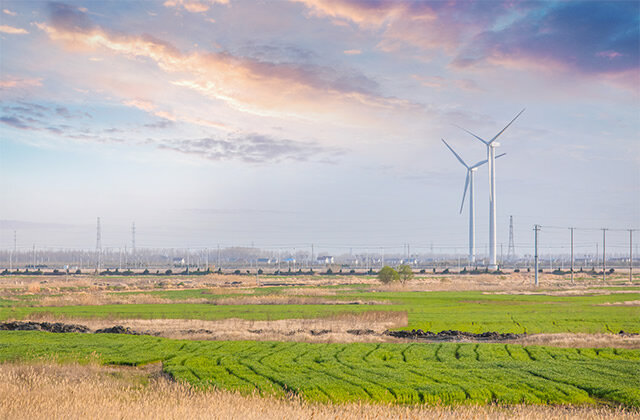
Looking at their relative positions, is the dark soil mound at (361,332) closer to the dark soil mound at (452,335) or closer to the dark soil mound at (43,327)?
the dark soil mound at (452,335)

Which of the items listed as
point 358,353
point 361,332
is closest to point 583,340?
point 361,332

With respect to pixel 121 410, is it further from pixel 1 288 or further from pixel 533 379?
pixel 1 288

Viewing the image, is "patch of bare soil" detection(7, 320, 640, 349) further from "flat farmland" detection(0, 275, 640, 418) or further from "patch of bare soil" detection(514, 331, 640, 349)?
"flat farmland" detection(0, 275, 640, 418)

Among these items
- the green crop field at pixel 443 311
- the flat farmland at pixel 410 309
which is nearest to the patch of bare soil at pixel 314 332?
the flat farmland at pixel 410 309

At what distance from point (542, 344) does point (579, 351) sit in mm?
3553

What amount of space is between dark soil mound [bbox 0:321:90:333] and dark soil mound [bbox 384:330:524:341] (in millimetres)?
20596

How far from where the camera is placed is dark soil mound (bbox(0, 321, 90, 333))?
38688mm

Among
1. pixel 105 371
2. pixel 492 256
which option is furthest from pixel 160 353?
pixel 492 256

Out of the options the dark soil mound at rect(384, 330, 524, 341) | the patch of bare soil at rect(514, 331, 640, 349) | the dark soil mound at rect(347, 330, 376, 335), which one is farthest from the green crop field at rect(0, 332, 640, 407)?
the dark soil mound at rect(347, 330, 376, 335)

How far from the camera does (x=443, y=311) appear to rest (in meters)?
53.9

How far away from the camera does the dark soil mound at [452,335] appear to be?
37.4 m

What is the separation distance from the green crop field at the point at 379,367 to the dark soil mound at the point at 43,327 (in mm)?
3397

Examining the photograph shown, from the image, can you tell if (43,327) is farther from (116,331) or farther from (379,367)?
(379,367)

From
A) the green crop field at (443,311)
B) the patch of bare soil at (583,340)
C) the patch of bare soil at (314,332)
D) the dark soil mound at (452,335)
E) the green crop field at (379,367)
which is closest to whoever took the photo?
the green crop field at (379,367)
